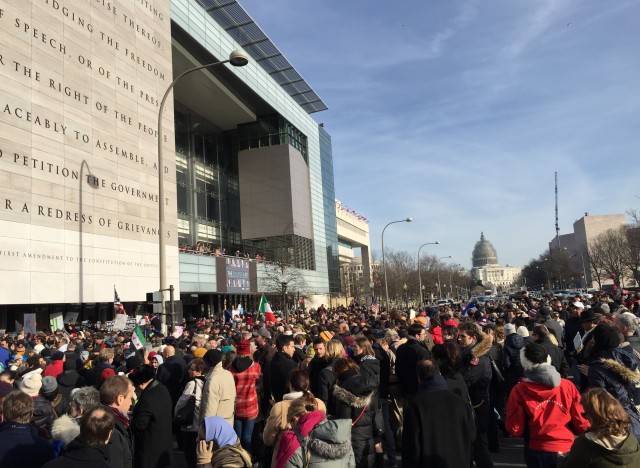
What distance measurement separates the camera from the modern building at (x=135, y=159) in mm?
25375

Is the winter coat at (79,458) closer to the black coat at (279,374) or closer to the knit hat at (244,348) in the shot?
the black coat at (279,374)

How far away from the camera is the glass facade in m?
68.6

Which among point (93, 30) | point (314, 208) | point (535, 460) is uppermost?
point (93, 30)

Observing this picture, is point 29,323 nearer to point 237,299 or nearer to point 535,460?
point 535,460

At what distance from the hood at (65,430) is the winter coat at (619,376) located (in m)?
5.21

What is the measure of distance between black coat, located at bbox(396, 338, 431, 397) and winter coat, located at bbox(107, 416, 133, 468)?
407 centimetres

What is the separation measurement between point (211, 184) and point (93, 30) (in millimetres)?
26303

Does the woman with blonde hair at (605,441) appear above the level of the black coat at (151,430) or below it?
above

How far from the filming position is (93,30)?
30234mm

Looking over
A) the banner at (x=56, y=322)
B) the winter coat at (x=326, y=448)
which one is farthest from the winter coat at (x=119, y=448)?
the banner at (x=56, y=322)

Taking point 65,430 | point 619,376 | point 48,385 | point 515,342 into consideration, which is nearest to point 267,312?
point 515,342

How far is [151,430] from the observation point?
5668 mm

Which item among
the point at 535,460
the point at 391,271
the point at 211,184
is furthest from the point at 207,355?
the point at 391,271

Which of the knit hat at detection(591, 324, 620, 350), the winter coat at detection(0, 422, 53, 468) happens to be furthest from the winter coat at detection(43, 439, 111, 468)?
the knit hat at detection(591, 324, 620, 350)
